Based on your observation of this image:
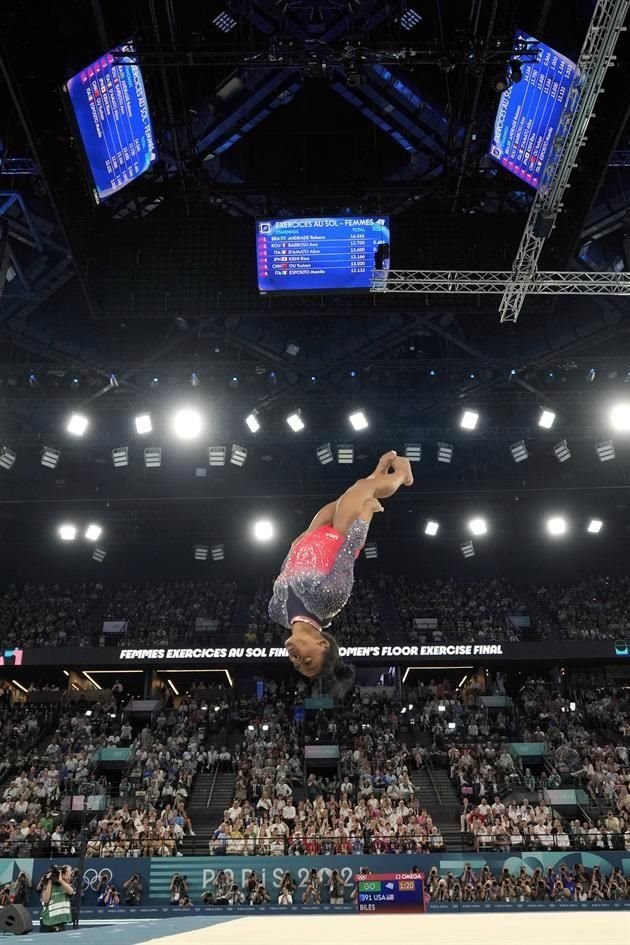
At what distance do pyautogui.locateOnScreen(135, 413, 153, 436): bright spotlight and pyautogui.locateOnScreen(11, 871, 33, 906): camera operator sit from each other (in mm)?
9359

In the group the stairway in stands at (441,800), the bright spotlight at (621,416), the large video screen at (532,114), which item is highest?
the large video screen at (532,114)

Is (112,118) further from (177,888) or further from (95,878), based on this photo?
(95,878)

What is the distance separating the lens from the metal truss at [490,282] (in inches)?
503

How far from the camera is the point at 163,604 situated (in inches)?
1089

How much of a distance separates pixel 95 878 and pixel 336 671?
1298cm

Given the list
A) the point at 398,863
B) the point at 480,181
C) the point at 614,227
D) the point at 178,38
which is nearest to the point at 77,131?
the point at 178,38

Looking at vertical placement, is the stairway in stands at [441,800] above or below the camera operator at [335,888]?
above

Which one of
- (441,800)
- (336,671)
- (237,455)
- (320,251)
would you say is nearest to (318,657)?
(336,671)

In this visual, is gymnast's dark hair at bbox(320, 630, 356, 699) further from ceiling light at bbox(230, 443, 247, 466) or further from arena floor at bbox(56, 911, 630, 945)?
ceiling light at bbox(230, 443, 247, 466)

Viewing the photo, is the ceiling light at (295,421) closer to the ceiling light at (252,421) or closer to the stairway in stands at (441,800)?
the ceiling light at (252,421)

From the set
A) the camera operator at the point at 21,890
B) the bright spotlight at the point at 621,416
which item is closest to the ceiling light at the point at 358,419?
the bright spotlight at the point at 621,416

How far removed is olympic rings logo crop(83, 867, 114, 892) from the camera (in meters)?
15.5

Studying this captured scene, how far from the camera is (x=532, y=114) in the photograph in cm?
1094

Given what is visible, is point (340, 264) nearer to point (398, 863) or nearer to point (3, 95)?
point (3, 95)
